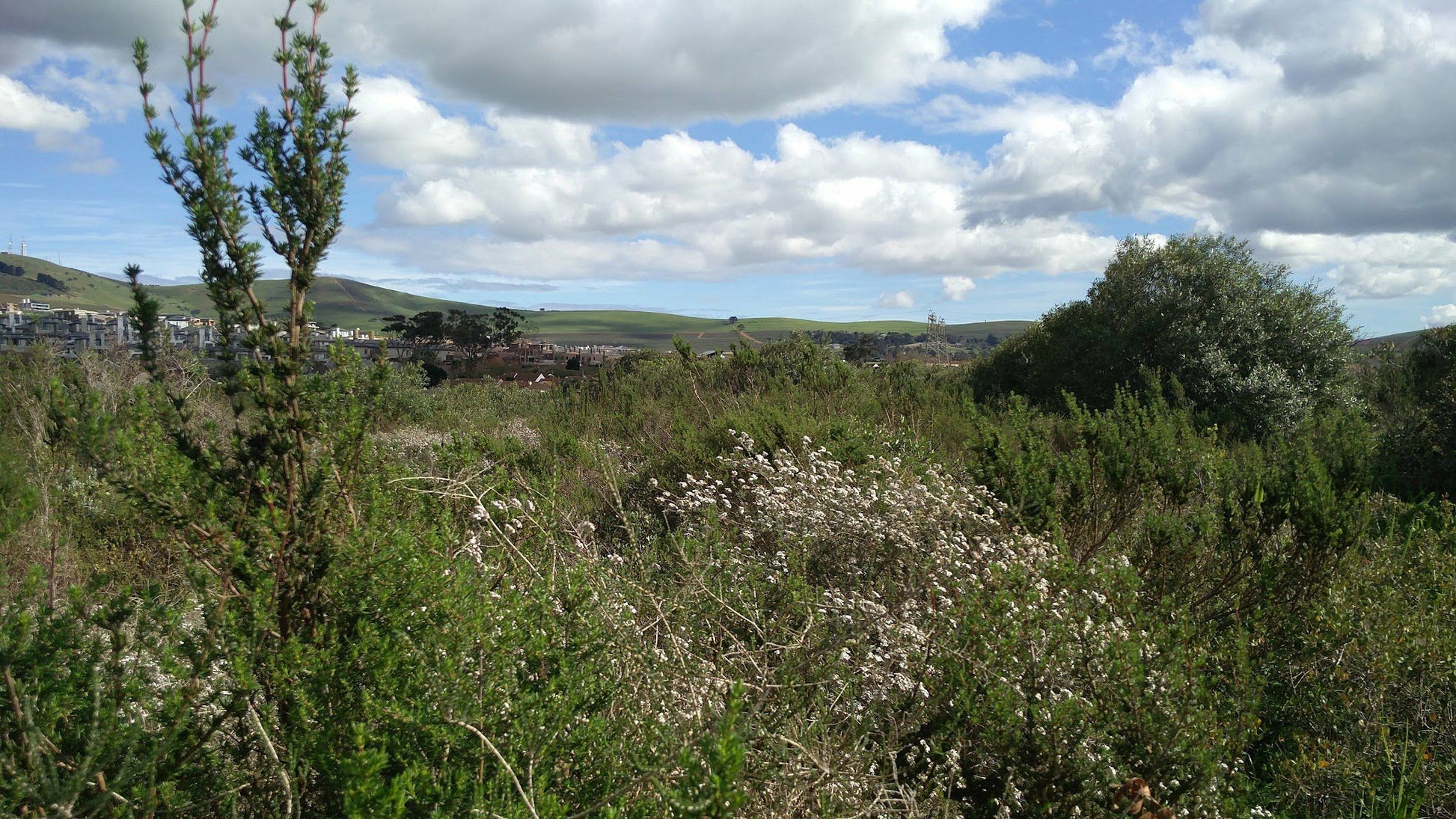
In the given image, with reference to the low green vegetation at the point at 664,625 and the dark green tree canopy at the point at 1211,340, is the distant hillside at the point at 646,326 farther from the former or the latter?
the low green vegetation at the point at 664,625

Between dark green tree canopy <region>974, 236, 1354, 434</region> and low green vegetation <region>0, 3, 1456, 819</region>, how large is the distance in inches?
290

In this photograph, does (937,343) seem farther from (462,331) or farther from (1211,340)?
(462,331)

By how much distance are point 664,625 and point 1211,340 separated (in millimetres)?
12470

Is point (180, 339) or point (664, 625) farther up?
point (180, 339)

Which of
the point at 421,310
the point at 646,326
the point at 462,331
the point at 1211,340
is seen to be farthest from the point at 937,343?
the point at 646,326

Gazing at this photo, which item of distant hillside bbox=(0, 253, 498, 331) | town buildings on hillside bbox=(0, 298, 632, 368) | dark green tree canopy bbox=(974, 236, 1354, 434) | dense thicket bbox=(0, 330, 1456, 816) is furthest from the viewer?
distant hillside bbox=(0, 253, 498, 331)

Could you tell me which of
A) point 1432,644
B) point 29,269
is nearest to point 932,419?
point 1432,644

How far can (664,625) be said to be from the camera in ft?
10.2

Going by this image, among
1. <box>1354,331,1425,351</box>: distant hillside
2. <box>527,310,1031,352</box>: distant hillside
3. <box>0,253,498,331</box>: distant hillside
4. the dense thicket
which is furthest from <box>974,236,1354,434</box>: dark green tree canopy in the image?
<box>0,253,498,331</box>: distant hillside

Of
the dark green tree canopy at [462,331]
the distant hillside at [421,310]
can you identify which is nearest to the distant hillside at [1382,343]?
the dark green tree canopy at [462,331]

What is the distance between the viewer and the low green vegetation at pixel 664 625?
6.79 ft

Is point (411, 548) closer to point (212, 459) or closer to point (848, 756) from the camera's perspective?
point (212, 459)

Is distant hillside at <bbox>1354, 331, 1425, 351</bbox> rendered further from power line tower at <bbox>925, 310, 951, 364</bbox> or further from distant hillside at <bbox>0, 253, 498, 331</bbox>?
distant hillside at <bbox>0, 253, 498, 331</bbox>

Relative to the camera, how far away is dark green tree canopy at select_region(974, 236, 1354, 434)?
12391 millimetres
